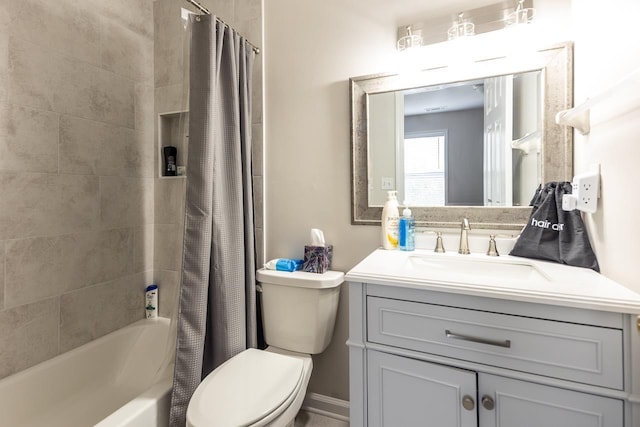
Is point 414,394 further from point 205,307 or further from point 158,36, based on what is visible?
point 158,36

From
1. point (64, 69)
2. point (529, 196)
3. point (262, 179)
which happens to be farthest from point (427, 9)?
point (64, 69)

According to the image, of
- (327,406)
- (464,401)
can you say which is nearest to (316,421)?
(327,406)

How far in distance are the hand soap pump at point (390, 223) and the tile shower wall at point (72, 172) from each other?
1475 mm

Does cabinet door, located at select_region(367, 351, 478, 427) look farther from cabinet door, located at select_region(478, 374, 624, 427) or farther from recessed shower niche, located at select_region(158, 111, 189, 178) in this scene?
recessed shower niche, located at select_region(158, 111, 189, 178)

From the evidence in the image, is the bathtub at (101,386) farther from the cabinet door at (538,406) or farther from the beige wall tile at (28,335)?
the cabinet door at (538,406)

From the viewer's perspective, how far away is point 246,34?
1.73m

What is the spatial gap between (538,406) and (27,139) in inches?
82.4

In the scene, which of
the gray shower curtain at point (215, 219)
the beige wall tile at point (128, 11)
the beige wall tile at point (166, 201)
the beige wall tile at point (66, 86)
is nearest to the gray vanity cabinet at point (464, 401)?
the gray shower curtain at point (215, 219)

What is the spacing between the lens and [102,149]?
166cm

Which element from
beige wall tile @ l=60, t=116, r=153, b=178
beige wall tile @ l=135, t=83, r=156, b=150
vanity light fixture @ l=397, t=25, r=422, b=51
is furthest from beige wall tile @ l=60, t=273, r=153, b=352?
vanity light fixture @ l=397, t=25, r=422, b=51

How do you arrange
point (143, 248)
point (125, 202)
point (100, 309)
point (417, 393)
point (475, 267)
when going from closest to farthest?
point (417, 393) < point (475, 267) < point (100, 309) < point (125, 202) < point (143, 248)

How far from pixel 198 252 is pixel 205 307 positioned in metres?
0.23

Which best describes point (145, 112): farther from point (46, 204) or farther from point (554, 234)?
point (554, 234)

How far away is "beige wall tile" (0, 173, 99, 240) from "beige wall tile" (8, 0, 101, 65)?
0.61 meters
